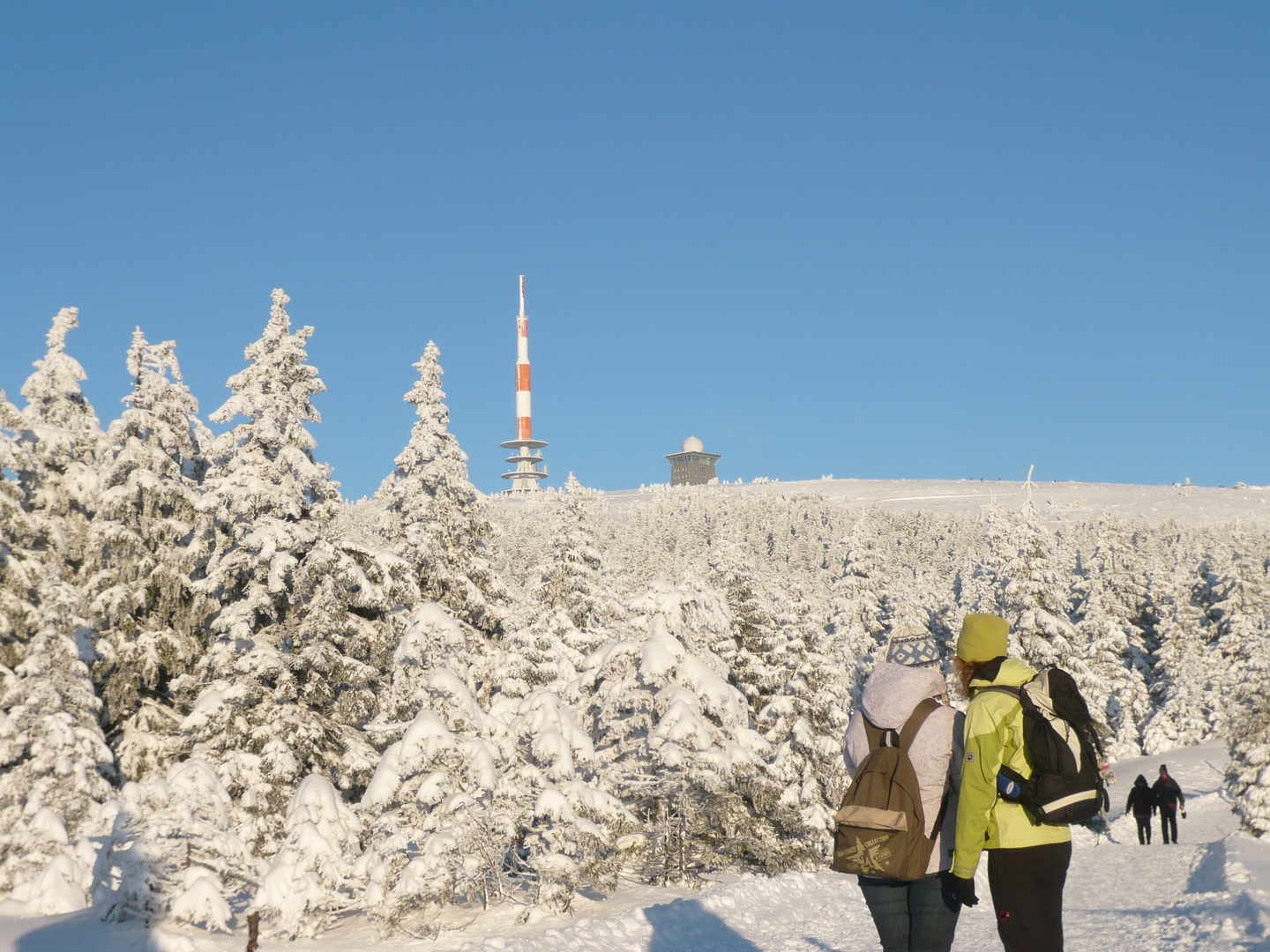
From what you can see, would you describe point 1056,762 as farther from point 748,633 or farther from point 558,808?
point 748,633

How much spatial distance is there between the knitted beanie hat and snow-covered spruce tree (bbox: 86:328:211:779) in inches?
770

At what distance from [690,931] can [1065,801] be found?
856cm

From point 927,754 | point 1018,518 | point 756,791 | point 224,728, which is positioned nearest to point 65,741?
point 224,728

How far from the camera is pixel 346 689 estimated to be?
66.7 feet

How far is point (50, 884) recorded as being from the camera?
15.2m

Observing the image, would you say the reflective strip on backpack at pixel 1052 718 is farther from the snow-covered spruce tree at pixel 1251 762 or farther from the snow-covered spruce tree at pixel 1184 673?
the snow-covered spruce tree at pixel 1184 673

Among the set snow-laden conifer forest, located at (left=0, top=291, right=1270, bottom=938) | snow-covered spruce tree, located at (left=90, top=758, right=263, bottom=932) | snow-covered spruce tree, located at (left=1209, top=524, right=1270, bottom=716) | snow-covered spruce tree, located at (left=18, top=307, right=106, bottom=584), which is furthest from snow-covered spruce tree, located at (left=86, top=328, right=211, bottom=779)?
snow-covered spruce tree, located at (left=1209, top=524, right=1270, bottom=716)

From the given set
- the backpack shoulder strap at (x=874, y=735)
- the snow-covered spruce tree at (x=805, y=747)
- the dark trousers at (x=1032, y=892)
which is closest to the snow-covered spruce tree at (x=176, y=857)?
the snow-covered spruce tree at (x=805, y=747)

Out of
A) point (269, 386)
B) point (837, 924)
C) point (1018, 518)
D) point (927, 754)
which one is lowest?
point (837, 924)

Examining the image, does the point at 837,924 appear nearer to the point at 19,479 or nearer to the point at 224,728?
the point at 224,728

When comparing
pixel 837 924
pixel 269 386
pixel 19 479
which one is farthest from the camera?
pixel 19 479

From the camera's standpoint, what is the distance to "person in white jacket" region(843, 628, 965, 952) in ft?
15.7

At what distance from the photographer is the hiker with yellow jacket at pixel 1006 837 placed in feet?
15.3

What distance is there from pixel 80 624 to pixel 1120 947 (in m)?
20.2
